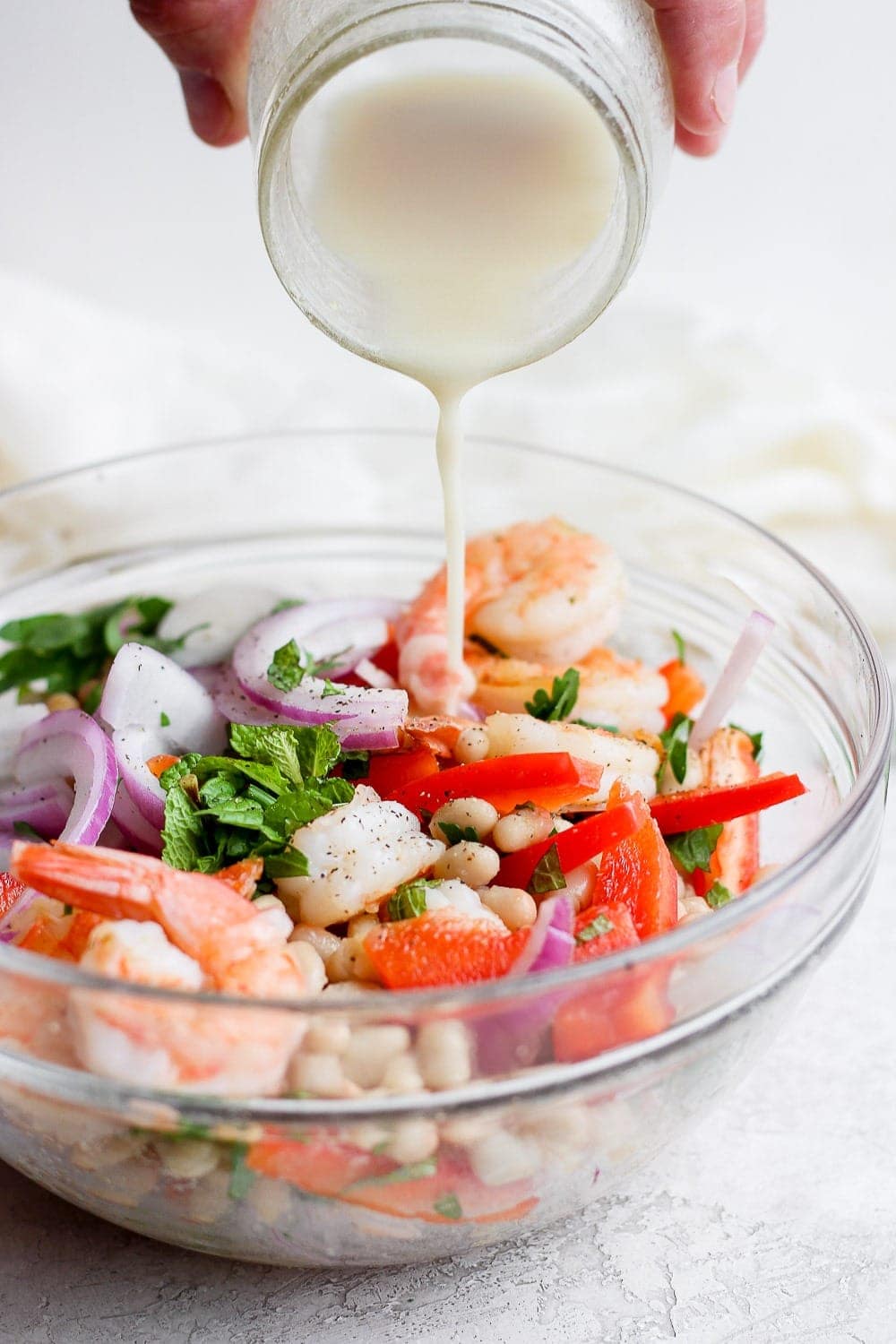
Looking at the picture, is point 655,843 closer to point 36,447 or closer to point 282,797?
point 282,797

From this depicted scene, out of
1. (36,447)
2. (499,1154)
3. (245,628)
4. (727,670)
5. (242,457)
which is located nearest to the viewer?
(499,1154)

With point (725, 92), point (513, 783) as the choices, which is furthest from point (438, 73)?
point (513, 783)

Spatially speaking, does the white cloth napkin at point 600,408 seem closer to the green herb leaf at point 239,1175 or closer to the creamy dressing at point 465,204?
the creamy dressing at point 465,204

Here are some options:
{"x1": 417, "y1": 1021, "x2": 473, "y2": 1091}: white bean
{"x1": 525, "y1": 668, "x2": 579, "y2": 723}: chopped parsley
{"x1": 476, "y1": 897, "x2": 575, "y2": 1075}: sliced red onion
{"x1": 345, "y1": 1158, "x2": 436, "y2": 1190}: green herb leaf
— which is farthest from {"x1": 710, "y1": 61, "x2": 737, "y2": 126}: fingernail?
{"x1": 345, "y1": 1158, "x2": 436, "y2": 1190}: green herb leaf

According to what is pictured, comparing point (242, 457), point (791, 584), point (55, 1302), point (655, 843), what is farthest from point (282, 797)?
point (242, 457)

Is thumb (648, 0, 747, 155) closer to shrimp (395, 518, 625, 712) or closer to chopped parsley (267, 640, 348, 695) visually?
shrimp (395, 518, 625, 712)

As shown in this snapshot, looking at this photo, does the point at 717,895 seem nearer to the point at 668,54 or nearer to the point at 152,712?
the point at 152,712
